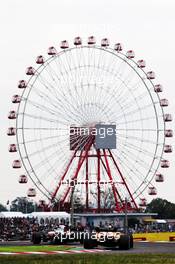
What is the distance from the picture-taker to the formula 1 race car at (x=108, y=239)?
37.1 metres

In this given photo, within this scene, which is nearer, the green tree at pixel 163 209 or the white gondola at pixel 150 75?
the white gondola at pixel 150 75

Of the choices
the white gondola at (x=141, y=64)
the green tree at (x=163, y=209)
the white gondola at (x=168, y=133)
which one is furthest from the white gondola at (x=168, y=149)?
the green tree at (x=163, y=209)

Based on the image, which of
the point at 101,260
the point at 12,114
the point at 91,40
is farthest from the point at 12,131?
the point at 101,260

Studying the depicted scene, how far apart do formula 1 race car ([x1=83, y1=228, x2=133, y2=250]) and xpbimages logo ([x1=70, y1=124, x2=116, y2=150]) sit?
37830 mm

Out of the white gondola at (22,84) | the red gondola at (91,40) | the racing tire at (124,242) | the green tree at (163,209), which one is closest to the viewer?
the racing tire at (124,242)

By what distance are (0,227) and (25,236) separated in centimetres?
245

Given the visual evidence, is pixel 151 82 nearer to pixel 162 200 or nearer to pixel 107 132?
pixel 107 132

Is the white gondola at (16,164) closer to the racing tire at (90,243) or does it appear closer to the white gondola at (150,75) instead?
the white gondola at (150,75)

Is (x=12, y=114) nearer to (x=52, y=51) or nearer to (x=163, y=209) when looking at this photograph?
(x=52, y=51)

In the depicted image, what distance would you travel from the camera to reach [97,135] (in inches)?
3123

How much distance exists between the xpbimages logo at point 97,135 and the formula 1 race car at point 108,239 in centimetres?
3783

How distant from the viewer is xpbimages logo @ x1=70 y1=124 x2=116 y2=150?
76.2 metres

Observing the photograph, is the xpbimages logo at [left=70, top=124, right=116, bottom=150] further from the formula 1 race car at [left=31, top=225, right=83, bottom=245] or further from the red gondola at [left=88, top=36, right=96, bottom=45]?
the formula 1 race car at [left=31, top=225, right=83, bottom=245]

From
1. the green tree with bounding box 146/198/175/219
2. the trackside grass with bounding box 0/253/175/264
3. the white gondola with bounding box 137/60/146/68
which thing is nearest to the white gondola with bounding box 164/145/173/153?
the white gondola with bounding box 137/60/146/68
